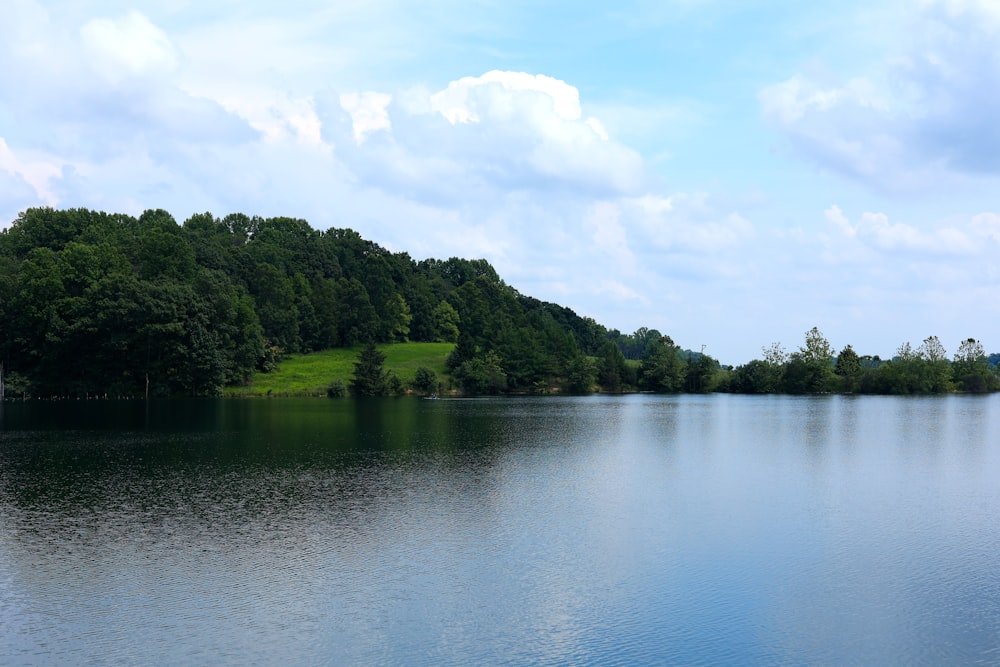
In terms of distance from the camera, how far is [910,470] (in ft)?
139

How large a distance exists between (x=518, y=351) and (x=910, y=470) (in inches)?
4124

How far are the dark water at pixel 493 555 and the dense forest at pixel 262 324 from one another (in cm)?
6189

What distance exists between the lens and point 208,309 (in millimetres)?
112625

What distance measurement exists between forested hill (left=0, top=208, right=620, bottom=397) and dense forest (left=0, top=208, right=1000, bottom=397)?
0.88ft

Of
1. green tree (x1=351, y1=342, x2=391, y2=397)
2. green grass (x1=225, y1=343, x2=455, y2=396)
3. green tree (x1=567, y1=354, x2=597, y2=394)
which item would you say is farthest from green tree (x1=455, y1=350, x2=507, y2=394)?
green tree (x1=351, y1=342, x2=391, y2=397)

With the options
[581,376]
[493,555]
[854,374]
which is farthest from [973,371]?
[493,555]

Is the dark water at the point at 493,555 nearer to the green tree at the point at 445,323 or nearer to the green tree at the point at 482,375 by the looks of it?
the green tree at the point at 482,375

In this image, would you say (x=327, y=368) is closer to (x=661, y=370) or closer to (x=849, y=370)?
(x=661, y=370)

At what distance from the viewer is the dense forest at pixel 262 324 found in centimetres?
10925

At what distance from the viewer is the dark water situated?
677 inches

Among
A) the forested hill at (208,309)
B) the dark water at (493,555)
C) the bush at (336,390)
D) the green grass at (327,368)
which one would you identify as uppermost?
the forested hill at (208,309)

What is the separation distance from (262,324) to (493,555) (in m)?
119

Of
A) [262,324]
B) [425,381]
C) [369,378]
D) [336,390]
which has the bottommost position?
[336,390]

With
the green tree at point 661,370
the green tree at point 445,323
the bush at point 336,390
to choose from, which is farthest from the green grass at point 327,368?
the green tree at point 661,370
